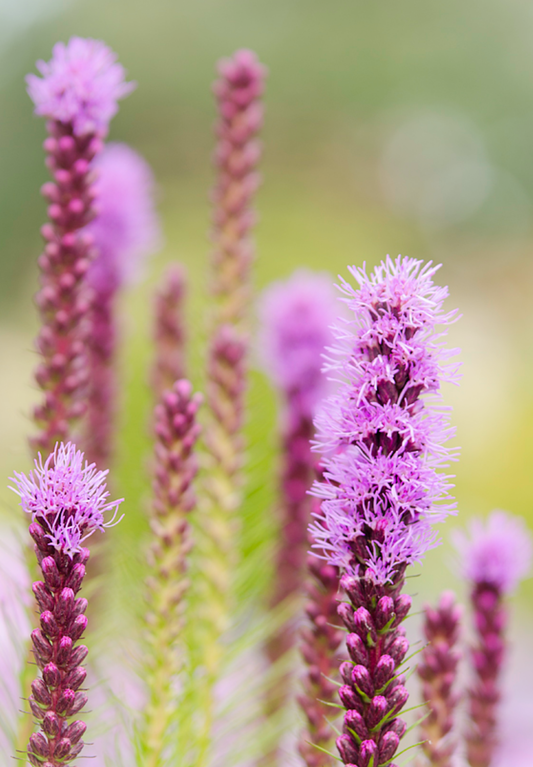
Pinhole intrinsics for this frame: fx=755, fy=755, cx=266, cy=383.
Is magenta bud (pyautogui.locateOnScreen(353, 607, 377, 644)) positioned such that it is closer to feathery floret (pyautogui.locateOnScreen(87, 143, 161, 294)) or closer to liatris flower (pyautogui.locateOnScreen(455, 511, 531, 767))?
liatris flower (pyautogui.locateOnScreen(455, 511, 531, 767))

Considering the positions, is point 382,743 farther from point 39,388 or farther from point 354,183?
point 354,183

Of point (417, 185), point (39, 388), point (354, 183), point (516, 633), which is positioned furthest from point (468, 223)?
point (39, 388)

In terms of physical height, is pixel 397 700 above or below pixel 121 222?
below

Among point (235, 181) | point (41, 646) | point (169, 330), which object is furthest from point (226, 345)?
point (41, 646)

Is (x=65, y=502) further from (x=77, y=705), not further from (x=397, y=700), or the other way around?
(x=397, y=700)

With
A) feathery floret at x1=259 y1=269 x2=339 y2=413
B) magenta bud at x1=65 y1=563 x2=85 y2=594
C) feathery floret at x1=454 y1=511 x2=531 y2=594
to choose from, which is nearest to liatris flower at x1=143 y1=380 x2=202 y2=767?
magenta bud at x1=65 y1=563 x2=85 y2=594
